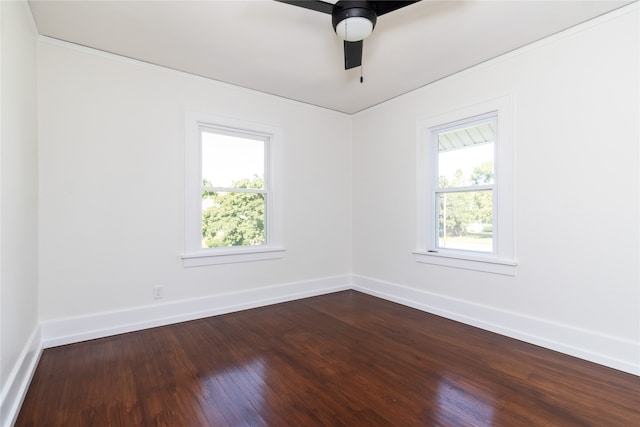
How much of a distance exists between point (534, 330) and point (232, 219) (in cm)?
313

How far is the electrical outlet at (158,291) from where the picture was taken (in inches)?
120

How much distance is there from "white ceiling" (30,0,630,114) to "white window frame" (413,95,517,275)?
0.48 m

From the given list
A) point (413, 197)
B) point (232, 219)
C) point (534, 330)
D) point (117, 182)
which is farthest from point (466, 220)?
point (117, 182)

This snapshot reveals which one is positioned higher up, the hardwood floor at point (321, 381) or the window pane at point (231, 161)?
the window pane at point (231, 161)

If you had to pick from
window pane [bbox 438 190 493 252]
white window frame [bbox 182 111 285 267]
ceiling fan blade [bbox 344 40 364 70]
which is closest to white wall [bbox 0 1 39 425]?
white window frame [bbox 182 111 285 267]

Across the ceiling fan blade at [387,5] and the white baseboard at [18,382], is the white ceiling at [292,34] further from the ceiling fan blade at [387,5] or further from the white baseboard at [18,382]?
the white baseboard at [18,382]

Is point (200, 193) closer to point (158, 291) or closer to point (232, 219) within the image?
point (232, 219)

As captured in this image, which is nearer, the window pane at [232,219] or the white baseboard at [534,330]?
the white baseboard at [534,330]

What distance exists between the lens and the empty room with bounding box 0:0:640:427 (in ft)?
6.21

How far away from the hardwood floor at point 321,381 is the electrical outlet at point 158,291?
0.31 m

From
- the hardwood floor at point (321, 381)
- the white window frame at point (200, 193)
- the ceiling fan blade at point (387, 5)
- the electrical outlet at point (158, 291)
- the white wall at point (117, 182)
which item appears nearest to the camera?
the hardwood floor at point (321, 381)

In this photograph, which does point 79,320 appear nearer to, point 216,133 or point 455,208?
point 216,133

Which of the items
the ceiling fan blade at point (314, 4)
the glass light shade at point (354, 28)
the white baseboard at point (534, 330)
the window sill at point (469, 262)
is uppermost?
the ceiling fan blade at point (314, 4)

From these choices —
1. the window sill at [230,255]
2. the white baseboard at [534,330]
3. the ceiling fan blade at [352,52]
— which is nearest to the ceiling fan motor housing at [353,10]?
the ceiling fan blade at [352,52]
